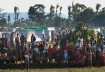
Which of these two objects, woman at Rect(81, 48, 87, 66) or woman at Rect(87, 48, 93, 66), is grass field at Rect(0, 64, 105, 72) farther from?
woman at Rect(81, 48, 87, 66)

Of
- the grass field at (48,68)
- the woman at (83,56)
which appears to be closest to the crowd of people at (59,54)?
the woman at (83,56)

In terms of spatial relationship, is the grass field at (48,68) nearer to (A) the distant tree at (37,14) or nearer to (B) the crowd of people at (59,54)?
Result: (B) the crowd of people at (59,54)

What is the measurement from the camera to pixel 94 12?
313 feet

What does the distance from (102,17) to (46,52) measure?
74135 mm

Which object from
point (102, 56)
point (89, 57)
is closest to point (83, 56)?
point (89, 57)

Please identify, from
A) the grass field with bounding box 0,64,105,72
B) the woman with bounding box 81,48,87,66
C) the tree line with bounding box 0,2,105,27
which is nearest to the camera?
the grass field with bounding box 0,64,105,72

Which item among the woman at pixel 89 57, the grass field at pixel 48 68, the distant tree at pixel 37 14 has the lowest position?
the grass field at pixel 48 68

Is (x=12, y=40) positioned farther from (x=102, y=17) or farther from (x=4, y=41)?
(x=102, y=17)

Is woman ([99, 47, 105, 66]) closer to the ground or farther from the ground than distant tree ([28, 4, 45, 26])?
closer to the ground

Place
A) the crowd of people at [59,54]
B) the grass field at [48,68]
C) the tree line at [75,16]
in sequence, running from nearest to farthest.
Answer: the grass field at [48,68] < the crowd of people at [59,54] < the tree line at [75,16]

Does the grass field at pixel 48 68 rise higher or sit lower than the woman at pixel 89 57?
lower

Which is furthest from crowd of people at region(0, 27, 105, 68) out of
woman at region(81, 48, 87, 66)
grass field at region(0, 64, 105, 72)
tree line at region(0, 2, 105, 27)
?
tree line at region(0, 2, 105, 27)

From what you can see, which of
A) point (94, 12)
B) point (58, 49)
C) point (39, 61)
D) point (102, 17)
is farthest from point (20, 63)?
point (94, 12)

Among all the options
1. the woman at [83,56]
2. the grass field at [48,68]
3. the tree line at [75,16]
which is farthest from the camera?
the tree line at [75,16]
